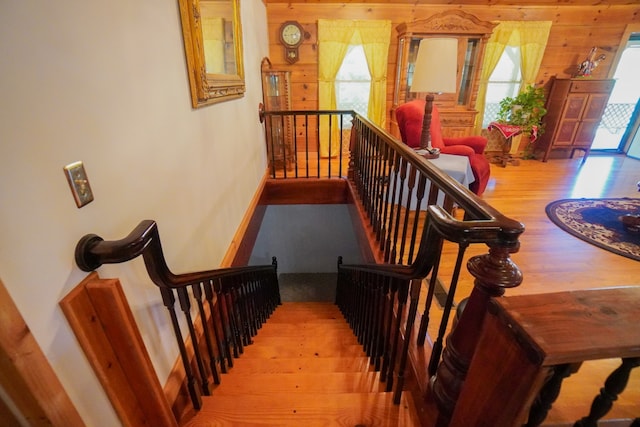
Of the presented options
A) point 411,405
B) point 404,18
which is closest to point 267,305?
point 411,405

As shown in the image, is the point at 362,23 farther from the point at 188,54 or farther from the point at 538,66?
the point at 188,54

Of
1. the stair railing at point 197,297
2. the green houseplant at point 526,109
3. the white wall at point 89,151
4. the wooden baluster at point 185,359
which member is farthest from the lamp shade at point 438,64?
the green houseplant at point 526,109

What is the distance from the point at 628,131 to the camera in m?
5.13

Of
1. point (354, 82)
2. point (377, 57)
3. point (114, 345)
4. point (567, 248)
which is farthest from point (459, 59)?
point (114, 345)

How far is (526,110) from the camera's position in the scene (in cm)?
454

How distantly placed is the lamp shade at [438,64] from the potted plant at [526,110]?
305cm

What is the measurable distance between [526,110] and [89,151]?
5.60m

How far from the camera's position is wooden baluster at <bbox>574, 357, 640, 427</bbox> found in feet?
1.45

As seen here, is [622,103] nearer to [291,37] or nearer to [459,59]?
[459,59]

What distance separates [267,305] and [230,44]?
7.25ft

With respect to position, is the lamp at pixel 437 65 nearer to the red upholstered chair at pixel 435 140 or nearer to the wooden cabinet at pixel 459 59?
the red upholstered chair at pixel 435 140

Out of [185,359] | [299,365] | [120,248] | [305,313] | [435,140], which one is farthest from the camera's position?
[435,140]

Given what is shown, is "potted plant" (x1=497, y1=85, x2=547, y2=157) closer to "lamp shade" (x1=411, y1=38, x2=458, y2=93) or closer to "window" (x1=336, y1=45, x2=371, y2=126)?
"window" (x1=336, y1=45, x2=371, y2=126)

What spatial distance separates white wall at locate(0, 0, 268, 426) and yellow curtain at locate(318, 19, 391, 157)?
3.42 metres
